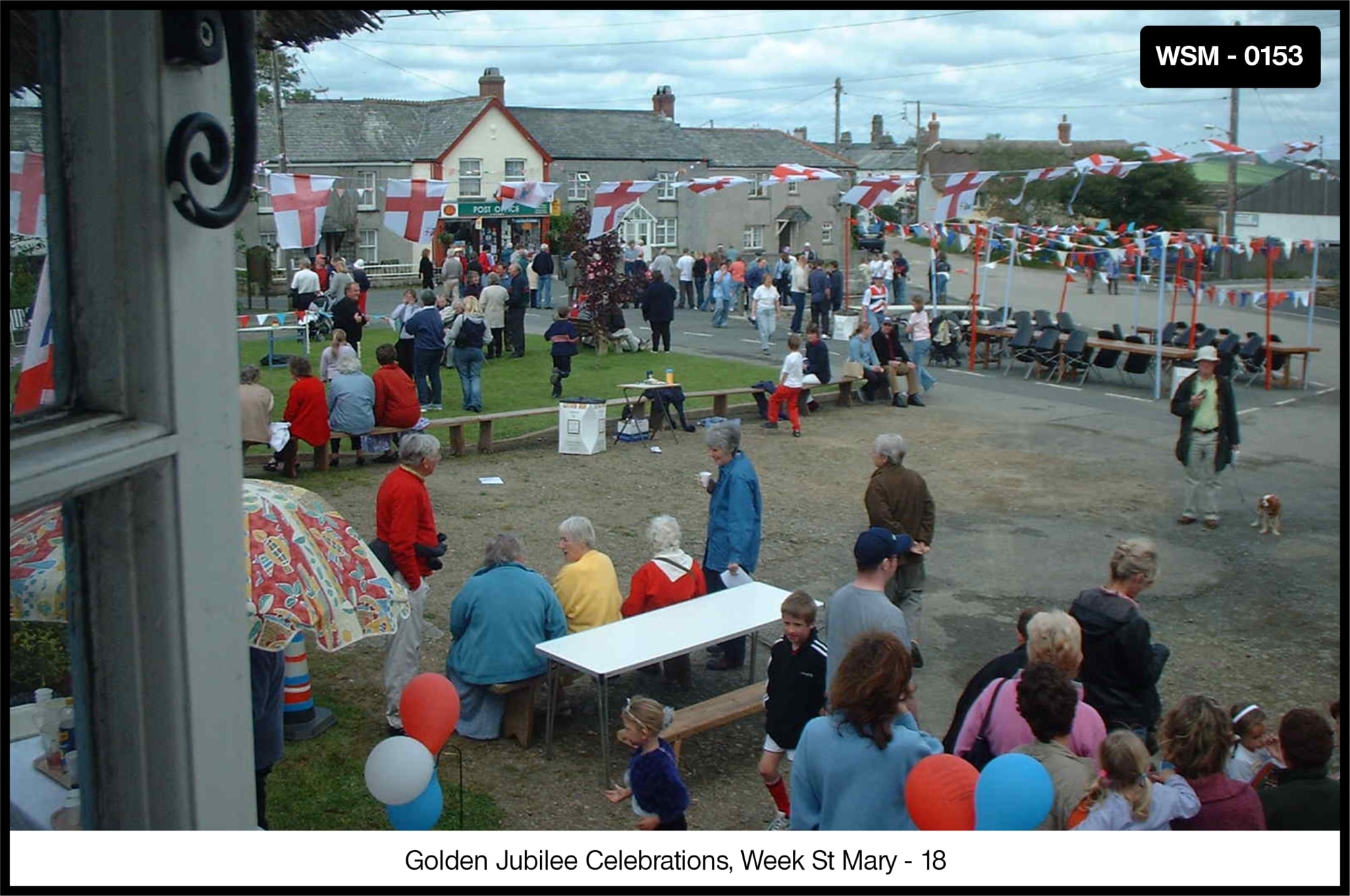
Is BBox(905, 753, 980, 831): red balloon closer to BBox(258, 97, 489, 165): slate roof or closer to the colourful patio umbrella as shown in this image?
the colourful patio umbrella

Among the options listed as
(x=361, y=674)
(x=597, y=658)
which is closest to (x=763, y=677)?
(x=597, y=658)

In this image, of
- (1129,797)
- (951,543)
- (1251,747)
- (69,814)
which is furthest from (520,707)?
(951,543)

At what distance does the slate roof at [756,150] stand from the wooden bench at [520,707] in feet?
119

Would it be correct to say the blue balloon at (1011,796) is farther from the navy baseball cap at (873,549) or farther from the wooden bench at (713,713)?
the wooden bench at (713,713)

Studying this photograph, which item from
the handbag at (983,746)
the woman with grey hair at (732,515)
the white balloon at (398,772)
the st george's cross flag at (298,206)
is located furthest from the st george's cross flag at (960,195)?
the white balloon at (398,772)

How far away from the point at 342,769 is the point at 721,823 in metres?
2.03

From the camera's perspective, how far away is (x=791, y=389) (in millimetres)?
16250

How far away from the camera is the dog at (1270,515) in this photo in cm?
1168

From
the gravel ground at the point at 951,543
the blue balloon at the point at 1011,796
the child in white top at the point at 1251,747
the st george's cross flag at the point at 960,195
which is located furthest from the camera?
the st george's cross flag at the point at 960,195

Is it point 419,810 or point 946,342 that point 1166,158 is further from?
point 419,810

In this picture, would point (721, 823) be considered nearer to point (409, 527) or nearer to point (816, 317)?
point (409, 527)

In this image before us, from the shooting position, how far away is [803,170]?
23844 millimetres

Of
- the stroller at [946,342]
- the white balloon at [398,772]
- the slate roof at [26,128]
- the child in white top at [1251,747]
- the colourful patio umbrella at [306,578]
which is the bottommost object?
the child in white top at [1251,747]

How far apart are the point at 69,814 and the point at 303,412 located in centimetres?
1071
